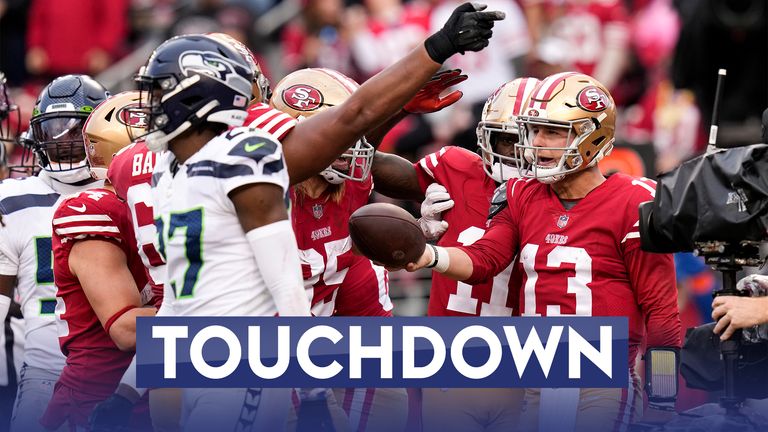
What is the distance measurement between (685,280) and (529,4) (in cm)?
304

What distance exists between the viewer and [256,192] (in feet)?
12.9

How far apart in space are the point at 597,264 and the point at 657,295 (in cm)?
26

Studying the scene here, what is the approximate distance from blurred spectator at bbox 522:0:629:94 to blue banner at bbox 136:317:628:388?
6114 mm

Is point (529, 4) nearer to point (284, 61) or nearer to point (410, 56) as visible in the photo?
point (284, 61)

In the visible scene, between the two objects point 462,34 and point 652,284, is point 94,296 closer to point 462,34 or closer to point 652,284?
point 462,34

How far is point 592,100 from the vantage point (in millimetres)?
5293

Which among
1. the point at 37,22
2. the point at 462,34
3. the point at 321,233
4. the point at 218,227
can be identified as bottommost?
the point at 321,233

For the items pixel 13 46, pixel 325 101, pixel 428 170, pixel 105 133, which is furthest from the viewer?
pixel 13 46

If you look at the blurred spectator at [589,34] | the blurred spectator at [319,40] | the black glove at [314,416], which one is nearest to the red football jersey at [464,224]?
the black glove at [314,416]

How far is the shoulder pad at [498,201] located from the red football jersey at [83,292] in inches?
57.0

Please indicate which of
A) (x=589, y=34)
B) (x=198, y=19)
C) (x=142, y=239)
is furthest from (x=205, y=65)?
(x=198, y=19)

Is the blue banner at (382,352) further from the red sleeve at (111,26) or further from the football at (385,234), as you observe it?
the red sleeve at (111,26)

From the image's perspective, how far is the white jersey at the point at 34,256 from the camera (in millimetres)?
5691

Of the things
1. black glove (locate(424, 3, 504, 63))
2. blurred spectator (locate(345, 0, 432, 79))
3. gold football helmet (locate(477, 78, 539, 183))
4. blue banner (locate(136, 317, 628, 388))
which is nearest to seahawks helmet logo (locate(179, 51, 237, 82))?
black glove (locate(424, 3, 504, 63))
